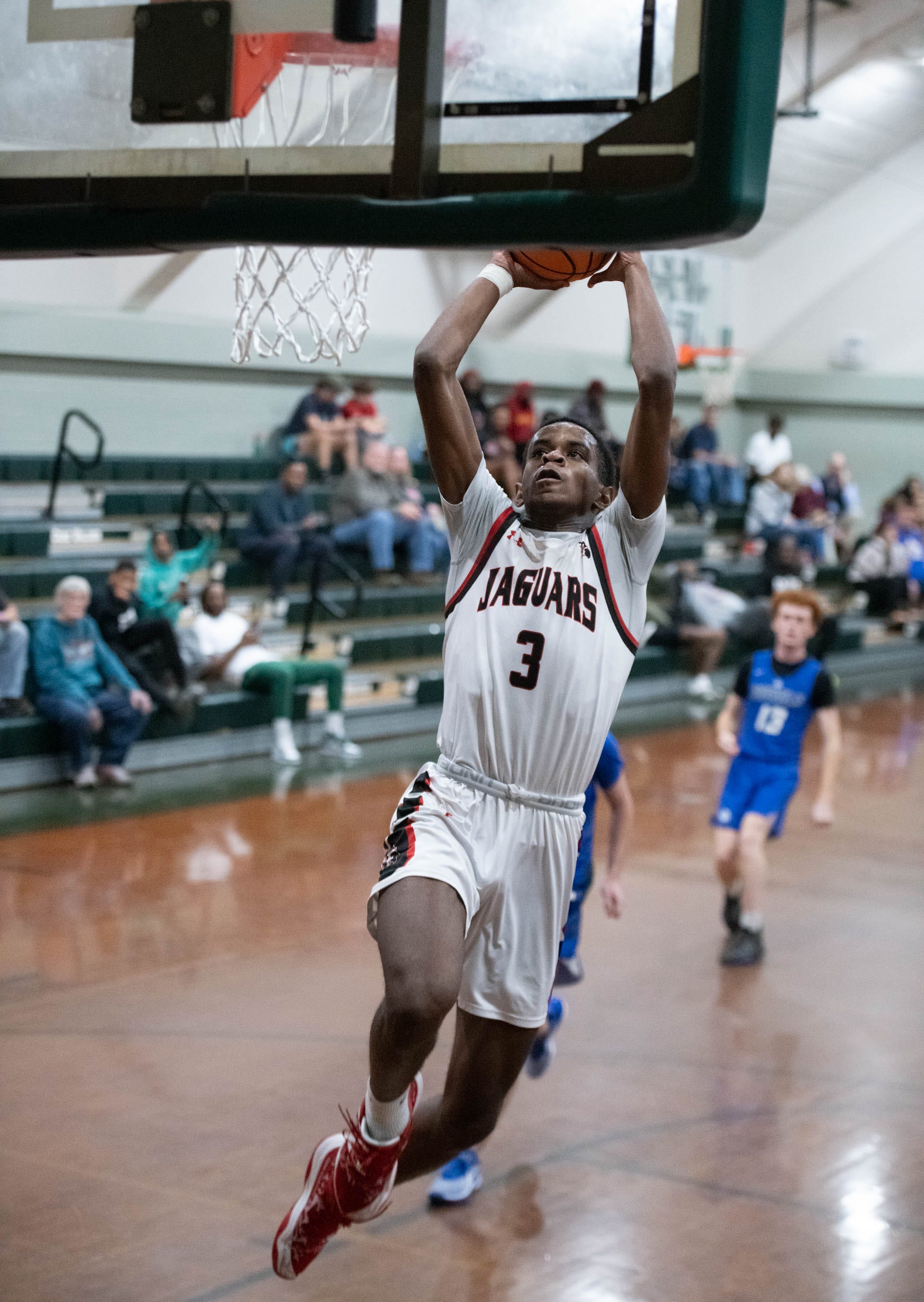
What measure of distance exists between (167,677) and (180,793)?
990 millimetres

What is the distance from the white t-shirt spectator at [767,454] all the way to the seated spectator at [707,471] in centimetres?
97

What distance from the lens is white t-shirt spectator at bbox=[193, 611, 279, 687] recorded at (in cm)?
1125

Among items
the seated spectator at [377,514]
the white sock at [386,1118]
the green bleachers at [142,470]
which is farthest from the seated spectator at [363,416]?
the white sock at [386,1118]

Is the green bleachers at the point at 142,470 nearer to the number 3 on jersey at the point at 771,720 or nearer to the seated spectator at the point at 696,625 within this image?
the seated spectator at the point at 696,625

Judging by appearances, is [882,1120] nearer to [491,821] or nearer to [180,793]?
[491,821]

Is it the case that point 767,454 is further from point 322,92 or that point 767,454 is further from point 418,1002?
point 418,1002

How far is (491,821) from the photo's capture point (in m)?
3.49

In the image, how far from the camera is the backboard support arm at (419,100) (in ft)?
10.7

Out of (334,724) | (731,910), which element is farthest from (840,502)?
(731,910)

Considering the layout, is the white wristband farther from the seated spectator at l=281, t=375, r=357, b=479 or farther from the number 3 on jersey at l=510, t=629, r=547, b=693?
the seated spectator at l=281, t=375, r=357, b=479

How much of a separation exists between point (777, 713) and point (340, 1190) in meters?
4.08

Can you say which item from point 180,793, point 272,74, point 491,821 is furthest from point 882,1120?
point 180,793

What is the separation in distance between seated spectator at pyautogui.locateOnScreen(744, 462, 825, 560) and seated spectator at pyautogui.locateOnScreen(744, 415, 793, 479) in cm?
158

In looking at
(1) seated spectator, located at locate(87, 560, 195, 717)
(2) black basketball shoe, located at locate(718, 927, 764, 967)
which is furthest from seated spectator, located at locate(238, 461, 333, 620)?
(2) black basketball shoe, located at locate(718, 927, 764, 967)
